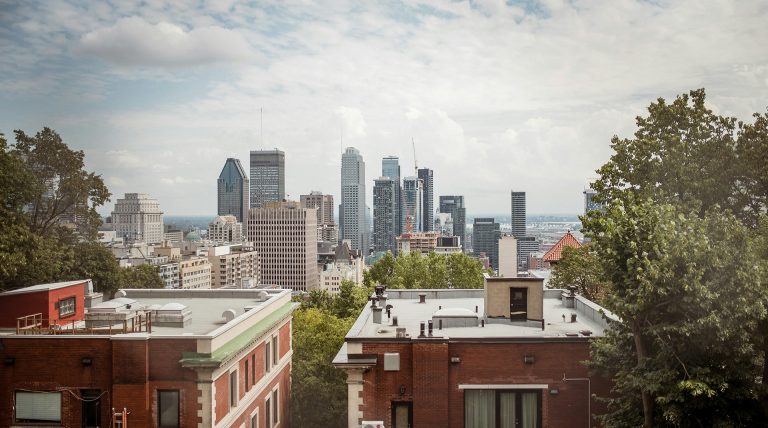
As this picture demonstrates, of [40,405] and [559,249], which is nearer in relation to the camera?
[40,405]

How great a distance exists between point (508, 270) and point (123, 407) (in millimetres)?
17324

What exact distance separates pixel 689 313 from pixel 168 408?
56.0ft

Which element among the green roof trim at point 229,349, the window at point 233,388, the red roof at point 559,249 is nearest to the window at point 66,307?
the green roof trim at point 229,349

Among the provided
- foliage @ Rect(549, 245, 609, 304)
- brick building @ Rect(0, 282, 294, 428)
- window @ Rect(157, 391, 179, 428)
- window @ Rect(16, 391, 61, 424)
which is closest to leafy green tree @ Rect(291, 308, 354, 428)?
brick building @ Rect(0, 282, 294, 428)

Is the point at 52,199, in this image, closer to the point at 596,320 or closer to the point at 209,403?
the point at 209,403

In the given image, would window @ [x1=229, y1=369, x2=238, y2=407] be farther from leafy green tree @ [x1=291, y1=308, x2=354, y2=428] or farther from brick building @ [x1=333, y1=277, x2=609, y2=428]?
leafy green tree @ [x1=291, y1=308, x2=354, y2=428]

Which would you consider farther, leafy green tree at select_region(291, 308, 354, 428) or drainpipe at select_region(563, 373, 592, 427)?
leafy green tree at select_region(291, 308, 354, 428)

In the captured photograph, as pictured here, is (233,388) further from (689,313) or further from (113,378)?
(689,313)

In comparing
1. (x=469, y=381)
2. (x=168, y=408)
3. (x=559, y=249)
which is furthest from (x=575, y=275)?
(x=168, y=408)

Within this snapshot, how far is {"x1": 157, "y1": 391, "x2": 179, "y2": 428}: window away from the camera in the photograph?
22438 millimetres

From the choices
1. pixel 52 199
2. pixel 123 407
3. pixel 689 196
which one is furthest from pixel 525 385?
pixel 52 199

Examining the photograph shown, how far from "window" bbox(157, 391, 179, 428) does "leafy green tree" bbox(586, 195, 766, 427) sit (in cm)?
1470

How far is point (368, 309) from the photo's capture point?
30469mm

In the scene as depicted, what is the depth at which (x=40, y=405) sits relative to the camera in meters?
22.8
